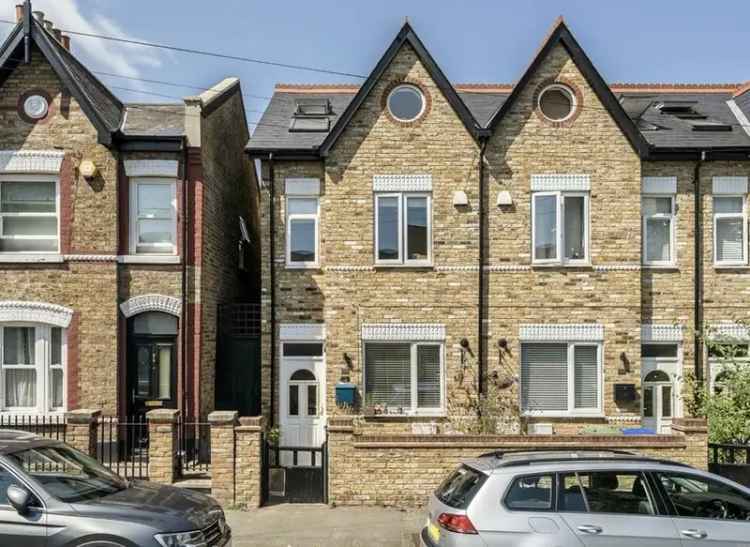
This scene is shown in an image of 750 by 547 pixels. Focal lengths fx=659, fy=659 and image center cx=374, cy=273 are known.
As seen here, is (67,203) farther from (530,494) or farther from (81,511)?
(530,494)

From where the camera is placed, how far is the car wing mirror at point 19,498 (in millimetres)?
6160

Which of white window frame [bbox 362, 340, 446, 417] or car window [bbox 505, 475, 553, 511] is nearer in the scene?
car window [bbox 505, 475, 553, 511]

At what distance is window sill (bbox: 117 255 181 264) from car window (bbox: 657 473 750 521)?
393 inches

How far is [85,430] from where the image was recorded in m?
10.5

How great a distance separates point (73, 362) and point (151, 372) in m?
1.49

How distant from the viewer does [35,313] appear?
1306 cm

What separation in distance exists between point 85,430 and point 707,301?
12376 millimetres

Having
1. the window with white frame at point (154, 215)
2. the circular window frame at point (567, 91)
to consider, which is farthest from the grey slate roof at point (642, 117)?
the window with white frame at point (154, 215)

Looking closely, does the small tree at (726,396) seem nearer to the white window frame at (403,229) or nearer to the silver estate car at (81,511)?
the white window frame at (403,229)

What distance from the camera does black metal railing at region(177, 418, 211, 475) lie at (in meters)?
11.5

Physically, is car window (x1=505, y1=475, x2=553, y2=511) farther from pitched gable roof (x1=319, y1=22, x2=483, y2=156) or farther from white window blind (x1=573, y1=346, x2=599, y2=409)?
pitched gable roof (x1=319, y1=22, x2=483, y2=156)

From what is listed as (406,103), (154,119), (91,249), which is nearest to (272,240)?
(91,249)

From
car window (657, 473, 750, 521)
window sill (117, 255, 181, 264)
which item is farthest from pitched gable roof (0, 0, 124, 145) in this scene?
car window (657, 473, 750, 521)

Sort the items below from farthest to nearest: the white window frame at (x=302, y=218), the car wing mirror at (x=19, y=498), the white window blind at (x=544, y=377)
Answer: the white window frame at (x=302, y=218) → the white window blind at (x=544, y=377) → the car wing mirror at (x=19, y=498)
